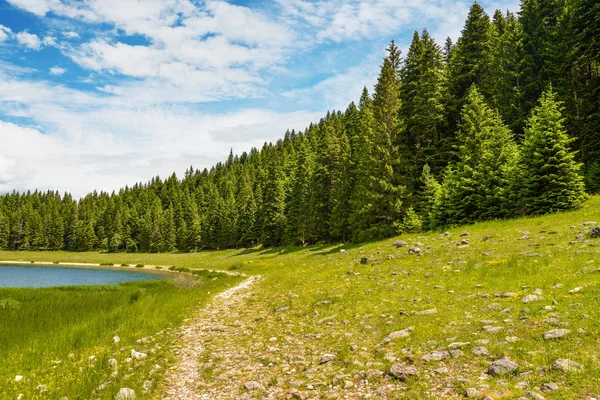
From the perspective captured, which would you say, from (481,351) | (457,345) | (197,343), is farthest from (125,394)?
(481,351)

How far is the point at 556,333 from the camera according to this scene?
274 inches

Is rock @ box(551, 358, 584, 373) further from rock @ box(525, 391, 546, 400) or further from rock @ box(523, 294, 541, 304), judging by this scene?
rock @ box(523, 294, 541, 304)

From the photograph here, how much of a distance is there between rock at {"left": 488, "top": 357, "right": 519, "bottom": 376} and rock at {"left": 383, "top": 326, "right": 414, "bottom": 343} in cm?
277

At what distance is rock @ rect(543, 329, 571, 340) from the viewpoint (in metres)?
6.85

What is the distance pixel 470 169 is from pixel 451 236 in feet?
30.0

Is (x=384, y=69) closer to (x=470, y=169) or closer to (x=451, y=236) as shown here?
(x=470, y=169)

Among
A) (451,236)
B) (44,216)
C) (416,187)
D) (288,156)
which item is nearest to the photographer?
(451,236)

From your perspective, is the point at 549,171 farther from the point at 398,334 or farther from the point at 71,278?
the point at 71,278

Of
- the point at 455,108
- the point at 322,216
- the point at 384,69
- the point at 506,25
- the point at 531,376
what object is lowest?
the point at 531,376

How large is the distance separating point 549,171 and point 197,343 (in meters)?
28.9

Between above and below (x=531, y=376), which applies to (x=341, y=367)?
below

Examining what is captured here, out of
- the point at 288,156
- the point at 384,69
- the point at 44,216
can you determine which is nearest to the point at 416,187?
the point at 384,69

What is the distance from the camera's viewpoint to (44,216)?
160m

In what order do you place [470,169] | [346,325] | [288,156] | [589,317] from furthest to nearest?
[288,156] < [470,169] < [346,325] < [589,317]
